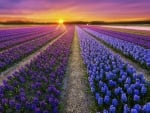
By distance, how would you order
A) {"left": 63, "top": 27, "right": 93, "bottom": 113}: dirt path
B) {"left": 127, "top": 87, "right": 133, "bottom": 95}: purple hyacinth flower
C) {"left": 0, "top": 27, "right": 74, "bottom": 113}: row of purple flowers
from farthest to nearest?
1. {"left": 63, "top": 27, "right": 93, "bottom": 113}: dirt path
2. {"left": 127, "top": 87, "right": 133, "bottom": 95}: purple hyacinth flower
3. {"left": 0, "top": 27, "right": 74, "bottom": 113}: row of purple flowers

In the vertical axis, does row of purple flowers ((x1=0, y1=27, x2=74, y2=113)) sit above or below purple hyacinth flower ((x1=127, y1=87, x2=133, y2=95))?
below

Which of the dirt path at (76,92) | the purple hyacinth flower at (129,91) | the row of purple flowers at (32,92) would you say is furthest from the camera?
the dirt path at (76,92)

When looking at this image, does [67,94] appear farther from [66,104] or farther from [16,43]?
[16,43]

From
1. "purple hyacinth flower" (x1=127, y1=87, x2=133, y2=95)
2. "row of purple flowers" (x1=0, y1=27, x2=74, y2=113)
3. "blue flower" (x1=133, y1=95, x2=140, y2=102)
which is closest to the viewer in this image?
"blue flower" (x1=133, y1=95, x2=140, y2=102)

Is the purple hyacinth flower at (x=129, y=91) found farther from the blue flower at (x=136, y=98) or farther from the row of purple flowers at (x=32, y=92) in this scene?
the row of purple flowers at (x=32, y=92)

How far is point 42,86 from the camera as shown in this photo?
26.2ft

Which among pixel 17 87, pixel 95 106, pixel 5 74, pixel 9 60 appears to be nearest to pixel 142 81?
pixel 95 106

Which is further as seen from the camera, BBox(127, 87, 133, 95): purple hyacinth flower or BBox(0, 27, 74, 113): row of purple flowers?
BBox(127, 87, 133, 95): purple hyacinth flower

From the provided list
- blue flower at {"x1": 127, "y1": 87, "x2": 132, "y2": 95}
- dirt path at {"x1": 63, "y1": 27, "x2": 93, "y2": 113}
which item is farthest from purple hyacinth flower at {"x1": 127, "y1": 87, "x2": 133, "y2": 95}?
dirt path at {"x1": 63, "y1": 27, "x2": 93, "y2": 113}

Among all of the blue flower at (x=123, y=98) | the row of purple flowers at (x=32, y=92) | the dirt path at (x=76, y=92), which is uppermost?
the blue flower at (x=123, y=98)

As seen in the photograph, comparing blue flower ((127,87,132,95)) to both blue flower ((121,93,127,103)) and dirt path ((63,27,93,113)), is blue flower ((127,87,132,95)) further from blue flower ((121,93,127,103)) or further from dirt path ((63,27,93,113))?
dirt path ((63,27,93,113))

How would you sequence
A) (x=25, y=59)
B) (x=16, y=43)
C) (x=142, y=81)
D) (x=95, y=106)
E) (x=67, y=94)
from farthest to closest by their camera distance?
(x=16, y=43), (x=25, y=59), (x=67, y=94), (x=142, y=81), (x=95, y=106)

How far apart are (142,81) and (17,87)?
3960 mm

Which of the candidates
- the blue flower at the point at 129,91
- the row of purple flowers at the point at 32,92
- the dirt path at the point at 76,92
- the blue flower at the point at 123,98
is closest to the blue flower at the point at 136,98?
the blue flower at the point at 123,98
